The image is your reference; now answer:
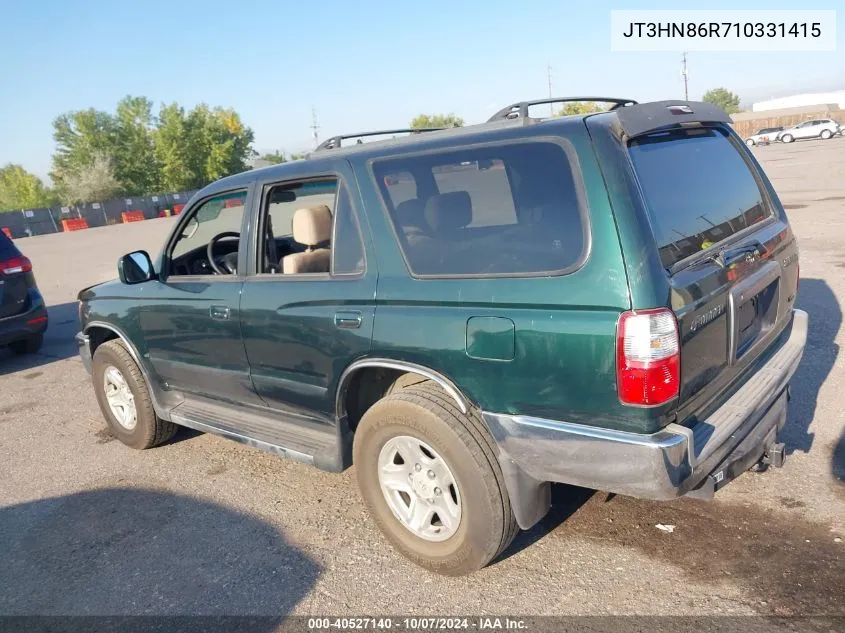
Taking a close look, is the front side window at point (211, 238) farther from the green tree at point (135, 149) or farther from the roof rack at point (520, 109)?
the green tree at point (135, 149)

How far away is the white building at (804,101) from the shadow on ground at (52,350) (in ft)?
375

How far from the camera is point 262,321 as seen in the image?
11.8 feet

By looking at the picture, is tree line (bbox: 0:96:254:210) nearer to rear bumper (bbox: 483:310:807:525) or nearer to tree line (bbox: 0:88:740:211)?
tree line (bbox: 0:88:740:211)

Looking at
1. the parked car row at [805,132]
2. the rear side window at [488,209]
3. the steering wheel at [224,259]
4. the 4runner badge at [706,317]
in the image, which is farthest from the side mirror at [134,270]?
the parked car row at [805,132]

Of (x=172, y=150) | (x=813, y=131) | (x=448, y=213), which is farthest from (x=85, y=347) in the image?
(x=172, y=150)

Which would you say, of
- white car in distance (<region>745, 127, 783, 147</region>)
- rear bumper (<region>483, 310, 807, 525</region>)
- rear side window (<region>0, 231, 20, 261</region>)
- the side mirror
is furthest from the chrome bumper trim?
white car in distance (<region>745, 127, 783, 147</region>)

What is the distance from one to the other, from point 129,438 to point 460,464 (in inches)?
122

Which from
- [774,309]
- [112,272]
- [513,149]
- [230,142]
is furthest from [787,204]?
[230,142]

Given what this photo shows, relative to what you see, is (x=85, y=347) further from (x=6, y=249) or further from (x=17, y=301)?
(x=6, y=249)

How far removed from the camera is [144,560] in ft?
11.3

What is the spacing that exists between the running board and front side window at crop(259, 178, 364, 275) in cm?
87

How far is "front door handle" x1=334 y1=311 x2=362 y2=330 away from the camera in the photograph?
10.3 feet

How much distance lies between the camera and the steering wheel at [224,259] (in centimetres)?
414

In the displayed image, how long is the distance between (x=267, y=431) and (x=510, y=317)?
1836 millimetres
